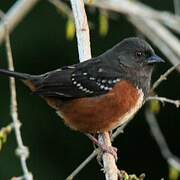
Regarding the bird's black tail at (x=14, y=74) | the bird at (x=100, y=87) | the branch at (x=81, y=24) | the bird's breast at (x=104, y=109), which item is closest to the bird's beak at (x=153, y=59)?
the bird at (x=100, y=87)

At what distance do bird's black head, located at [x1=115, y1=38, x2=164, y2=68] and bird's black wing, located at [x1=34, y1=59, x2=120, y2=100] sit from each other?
0.15m

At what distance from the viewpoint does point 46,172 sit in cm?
934

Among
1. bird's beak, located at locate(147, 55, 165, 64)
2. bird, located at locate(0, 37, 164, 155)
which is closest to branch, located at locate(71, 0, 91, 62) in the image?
bird, located at locate(0, 37, 164, 155)

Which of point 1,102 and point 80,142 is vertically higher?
point 1,102

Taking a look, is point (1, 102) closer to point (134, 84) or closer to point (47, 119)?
point (47, 119)

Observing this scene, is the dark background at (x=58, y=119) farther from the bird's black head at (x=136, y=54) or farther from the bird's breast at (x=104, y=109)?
the bird's breast at (x=104, y=109)

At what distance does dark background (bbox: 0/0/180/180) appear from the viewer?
31.3ft

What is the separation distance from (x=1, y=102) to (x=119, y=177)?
492cm

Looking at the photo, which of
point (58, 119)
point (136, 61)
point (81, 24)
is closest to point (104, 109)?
point (136, 61)

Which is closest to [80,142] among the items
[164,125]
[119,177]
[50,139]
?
[50,139]

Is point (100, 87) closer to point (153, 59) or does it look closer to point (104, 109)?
point (104, 109)

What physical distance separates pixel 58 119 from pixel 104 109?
4288 mm

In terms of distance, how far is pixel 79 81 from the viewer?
5672 millimetres

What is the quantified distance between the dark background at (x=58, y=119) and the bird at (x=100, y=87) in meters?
3.66
